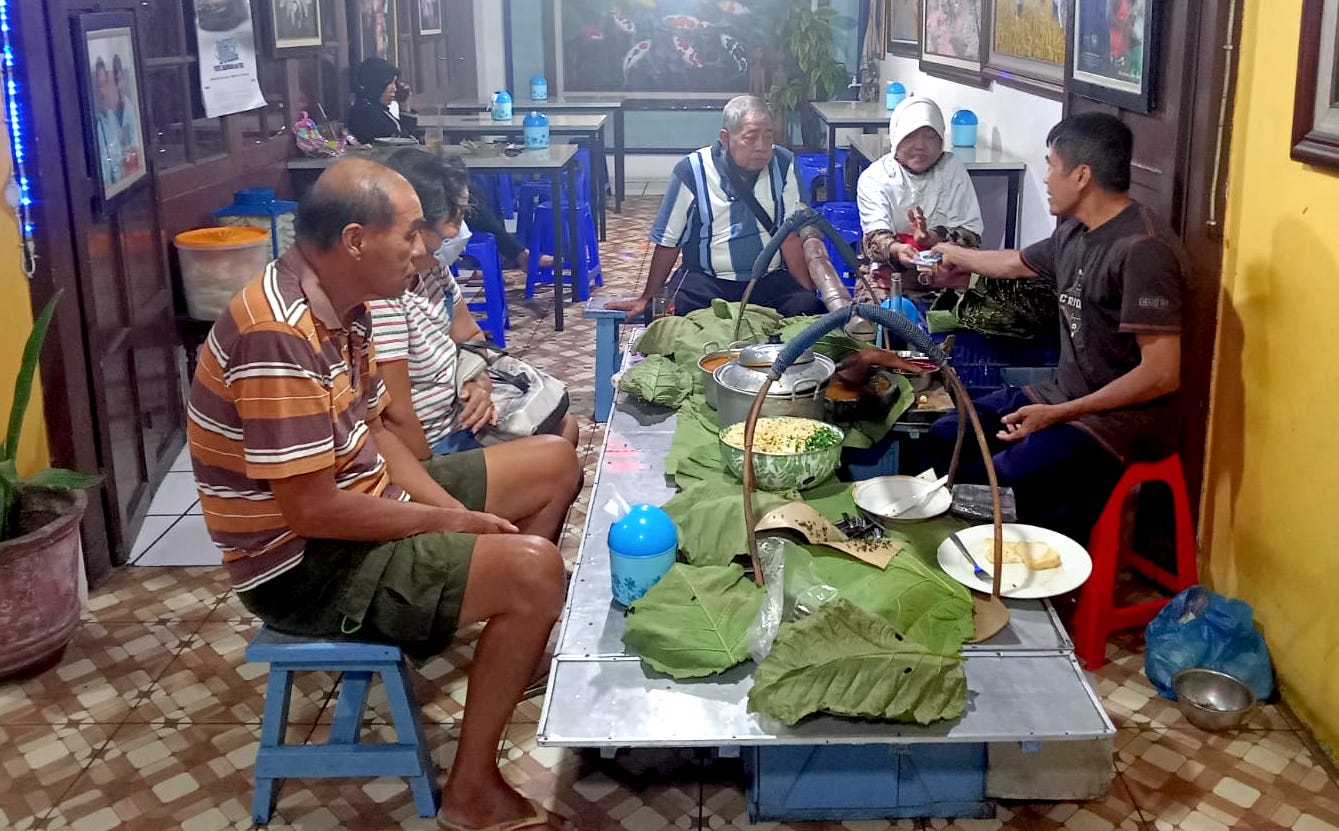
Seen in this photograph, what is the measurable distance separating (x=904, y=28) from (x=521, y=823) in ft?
24.9

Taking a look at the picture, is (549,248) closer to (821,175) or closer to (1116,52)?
(821,175)

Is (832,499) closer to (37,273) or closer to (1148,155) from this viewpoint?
(1148,155)

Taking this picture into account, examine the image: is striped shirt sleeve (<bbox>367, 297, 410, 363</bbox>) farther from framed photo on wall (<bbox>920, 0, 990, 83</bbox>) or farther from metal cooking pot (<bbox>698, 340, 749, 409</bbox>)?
framed photo on wall (<bbox>920, 0, 990, 83</bbox>)

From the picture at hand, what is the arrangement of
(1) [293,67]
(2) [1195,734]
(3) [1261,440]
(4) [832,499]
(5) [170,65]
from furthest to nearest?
(1) [293,67], (5) [170,65], (3) [1261,440], (2) [1195,734], (4) [832,499]

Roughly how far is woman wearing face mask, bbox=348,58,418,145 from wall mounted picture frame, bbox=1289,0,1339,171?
16.6ft

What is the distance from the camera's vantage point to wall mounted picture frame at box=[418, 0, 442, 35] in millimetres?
9242

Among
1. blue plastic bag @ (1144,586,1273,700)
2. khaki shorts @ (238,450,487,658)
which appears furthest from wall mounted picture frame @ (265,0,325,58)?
blue plastic bag @ (1144,586,1273,700)

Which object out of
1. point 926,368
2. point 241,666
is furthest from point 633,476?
point 241,666

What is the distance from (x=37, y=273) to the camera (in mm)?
3221

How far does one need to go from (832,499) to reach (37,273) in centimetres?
223

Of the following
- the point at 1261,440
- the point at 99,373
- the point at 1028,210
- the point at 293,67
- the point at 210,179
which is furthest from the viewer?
the point at 293,67

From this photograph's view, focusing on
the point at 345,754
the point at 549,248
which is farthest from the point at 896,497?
the point at 549,248

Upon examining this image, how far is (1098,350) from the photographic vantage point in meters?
3.09

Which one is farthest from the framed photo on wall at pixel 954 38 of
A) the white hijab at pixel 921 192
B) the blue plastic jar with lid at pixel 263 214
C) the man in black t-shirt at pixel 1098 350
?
A: the blue plastic jar with lid at pixel 263 214
